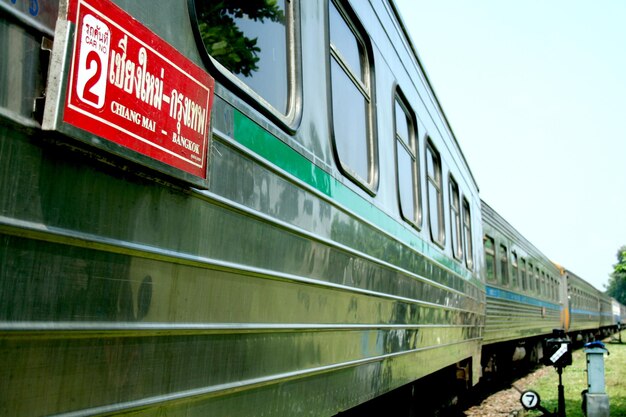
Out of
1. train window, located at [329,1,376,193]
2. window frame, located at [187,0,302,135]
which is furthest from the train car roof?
window frame, located at [187,0,302,135]

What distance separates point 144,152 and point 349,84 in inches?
80.9

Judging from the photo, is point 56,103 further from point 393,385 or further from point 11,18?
point 393,385

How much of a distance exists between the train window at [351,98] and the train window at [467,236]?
171 inches

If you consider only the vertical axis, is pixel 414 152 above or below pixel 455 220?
above

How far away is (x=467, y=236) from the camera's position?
27.3ft

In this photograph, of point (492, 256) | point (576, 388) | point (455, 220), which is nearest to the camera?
point (455, 220)

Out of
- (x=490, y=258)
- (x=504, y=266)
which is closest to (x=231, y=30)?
(x=490, y=258)

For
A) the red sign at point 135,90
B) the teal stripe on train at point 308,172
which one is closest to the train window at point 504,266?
the teal stripe on train at point 308,172

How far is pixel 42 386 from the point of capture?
4.48 feet

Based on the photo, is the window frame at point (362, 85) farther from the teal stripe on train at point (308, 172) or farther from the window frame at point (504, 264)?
the window frame at point (504, 264)

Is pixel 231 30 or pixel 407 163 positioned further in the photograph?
pixel 407 163

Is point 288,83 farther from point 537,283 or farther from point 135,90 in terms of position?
point 537,283

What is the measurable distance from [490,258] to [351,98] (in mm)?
8169

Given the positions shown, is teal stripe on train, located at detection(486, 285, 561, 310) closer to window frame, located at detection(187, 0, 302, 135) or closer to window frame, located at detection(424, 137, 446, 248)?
window frame, located at detection(424, 137, 446, 248)
